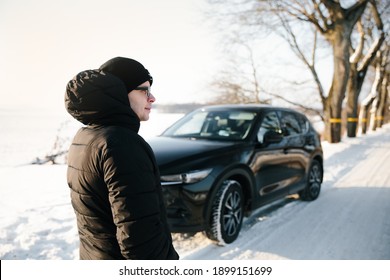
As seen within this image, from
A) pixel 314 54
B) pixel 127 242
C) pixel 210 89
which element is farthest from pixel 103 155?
pixel 314 54

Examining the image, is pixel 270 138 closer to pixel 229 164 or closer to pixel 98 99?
pixel 229 164

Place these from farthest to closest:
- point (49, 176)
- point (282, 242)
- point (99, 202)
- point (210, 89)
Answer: point (210, 89) < point (49, 176) < point (282, 242) < point (99, 202)

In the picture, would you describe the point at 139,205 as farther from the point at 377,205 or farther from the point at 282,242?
the point at 377,205

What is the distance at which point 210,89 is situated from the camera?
16328 millimetres

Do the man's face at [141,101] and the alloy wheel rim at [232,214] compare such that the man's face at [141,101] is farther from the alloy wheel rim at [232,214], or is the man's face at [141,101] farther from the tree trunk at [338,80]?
the tree trunk at [338,80]

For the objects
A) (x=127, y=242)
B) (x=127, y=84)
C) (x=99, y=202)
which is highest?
(x=127, y=84)

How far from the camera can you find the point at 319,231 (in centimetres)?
416

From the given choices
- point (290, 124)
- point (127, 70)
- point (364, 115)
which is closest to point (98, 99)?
point (127, 70)

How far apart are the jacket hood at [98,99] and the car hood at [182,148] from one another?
2037 millimetres

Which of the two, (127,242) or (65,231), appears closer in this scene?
(127,242)

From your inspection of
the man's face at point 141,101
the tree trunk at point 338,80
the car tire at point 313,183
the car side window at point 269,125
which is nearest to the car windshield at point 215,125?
the car side window at point 269,125

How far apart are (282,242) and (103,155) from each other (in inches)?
125

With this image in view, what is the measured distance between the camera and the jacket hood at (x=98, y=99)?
135cm

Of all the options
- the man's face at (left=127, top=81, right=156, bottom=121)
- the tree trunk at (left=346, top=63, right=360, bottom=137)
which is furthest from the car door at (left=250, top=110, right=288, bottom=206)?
the tree trunk at (left=346, top=63, right=360, bottom=137)
